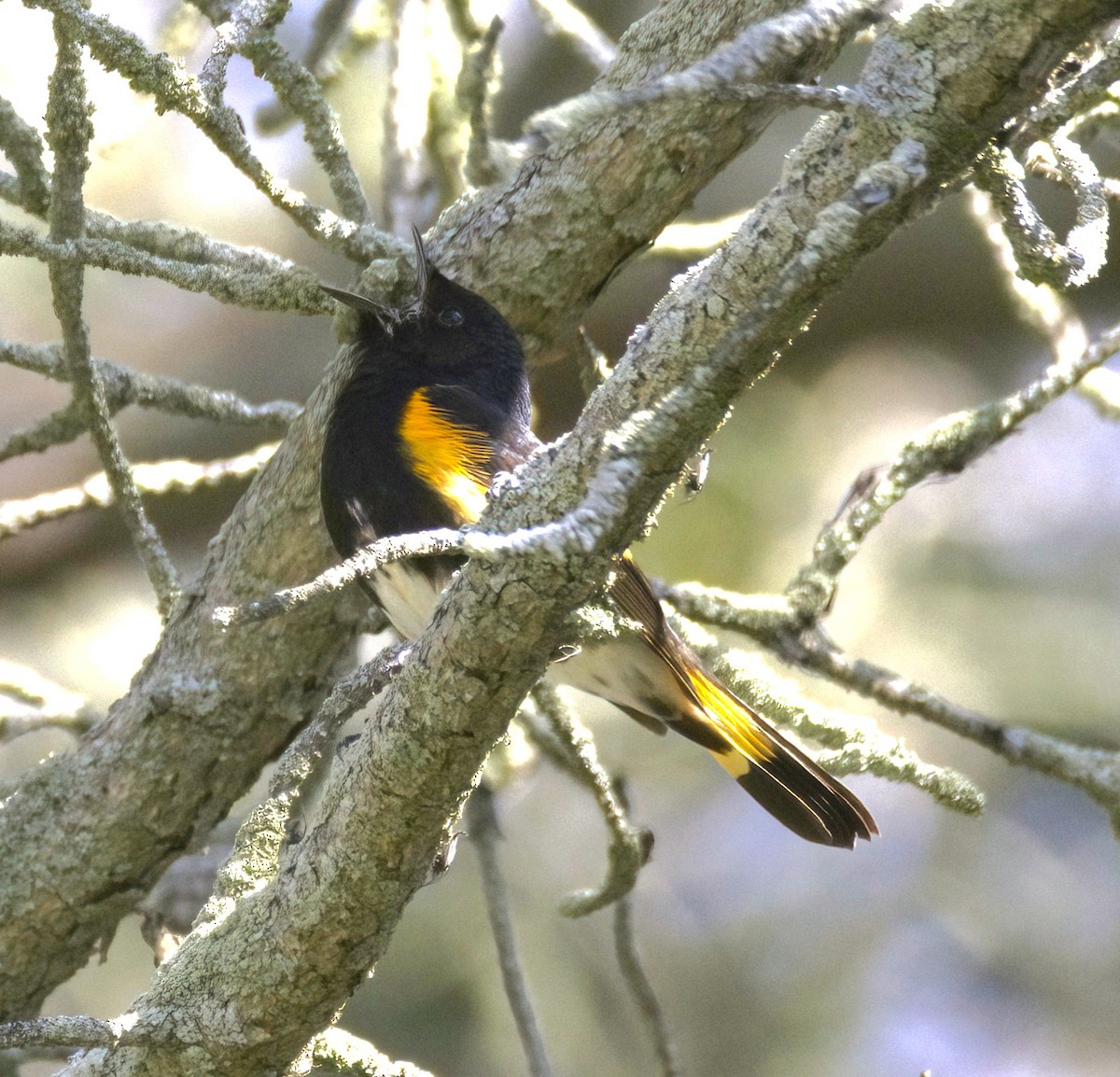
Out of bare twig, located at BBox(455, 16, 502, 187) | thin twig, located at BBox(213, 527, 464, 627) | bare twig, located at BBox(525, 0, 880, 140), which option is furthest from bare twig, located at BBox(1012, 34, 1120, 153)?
bare twig, located at BBox(455, 16, 502, 187)

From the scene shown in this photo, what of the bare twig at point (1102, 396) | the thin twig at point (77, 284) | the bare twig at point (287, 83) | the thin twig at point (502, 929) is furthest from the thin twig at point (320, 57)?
the bare twig at point (1102, 396)

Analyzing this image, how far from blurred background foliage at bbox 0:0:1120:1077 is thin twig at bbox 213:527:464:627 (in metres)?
2.74

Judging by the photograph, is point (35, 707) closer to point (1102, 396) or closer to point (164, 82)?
point (164, 82)

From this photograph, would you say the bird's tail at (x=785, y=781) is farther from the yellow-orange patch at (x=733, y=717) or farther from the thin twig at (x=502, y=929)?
the thin twig at (x=502, y=929)

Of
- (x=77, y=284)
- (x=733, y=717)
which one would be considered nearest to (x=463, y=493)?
(x=733, y=717)

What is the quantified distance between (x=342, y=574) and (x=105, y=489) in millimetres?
1681

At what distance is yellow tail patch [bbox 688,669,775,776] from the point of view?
264 centimetres

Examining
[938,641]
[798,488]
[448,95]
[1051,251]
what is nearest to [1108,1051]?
[938,641]

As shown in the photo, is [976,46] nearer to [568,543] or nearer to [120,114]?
[568,543]

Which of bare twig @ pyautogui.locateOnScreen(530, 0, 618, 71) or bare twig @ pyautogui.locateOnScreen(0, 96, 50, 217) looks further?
bare twig @ pyautogui.locateOnScreen(530, 0, 618, 71)

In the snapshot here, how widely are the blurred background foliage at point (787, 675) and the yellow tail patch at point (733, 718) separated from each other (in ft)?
5.15

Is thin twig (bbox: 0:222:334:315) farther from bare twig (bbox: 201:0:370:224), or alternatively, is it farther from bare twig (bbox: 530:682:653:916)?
bare twig (bbox: 530:682:653:916)

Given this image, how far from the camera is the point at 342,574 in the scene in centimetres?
122

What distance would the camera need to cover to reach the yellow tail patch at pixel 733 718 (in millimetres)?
2639
